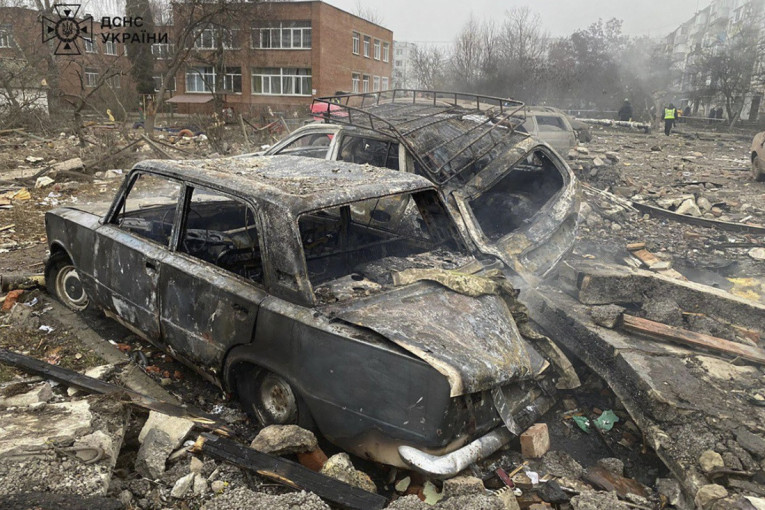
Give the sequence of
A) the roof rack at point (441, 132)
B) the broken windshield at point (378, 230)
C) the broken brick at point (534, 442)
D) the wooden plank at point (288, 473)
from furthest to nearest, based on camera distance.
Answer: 1. the roof rack at point (441, 132)
2. the broken windshield at point (378, 230)
3. the broken brick at point (534, 442)
4. the wooden plank at point (288, 473)

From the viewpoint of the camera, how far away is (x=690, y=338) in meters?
3.77

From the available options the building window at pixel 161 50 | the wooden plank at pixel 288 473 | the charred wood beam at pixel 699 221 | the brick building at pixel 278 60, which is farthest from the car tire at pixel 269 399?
the building window at pixel 161 50

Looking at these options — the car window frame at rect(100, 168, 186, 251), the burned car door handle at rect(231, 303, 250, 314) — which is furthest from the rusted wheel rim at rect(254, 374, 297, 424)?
the car window frame at rect(100, 168, 186, 251)

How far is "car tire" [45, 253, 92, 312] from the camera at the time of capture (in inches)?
183

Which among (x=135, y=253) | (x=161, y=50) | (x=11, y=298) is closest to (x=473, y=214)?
(x=135, y=253)

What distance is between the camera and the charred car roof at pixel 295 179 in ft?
10.1

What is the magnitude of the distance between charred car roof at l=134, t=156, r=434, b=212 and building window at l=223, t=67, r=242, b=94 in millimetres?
35490

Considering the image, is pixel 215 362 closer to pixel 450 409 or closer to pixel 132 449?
pixel 132 449

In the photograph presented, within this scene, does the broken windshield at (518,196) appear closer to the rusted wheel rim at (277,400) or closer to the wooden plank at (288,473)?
the rusted wheel rim at (277,400)

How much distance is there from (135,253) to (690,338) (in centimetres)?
383

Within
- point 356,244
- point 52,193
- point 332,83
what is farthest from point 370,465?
point 332,83

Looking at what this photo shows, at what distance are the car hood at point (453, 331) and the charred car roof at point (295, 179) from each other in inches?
24.7

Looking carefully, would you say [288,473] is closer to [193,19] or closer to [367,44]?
[193,19]

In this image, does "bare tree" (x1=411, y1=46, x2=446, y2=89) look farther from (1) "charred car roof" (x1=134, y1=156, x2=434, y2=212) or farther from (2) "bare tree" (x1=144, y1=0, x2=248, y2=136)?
(1) "charred car roof" (x1=134, y1=156, x2=434, y2=212)
